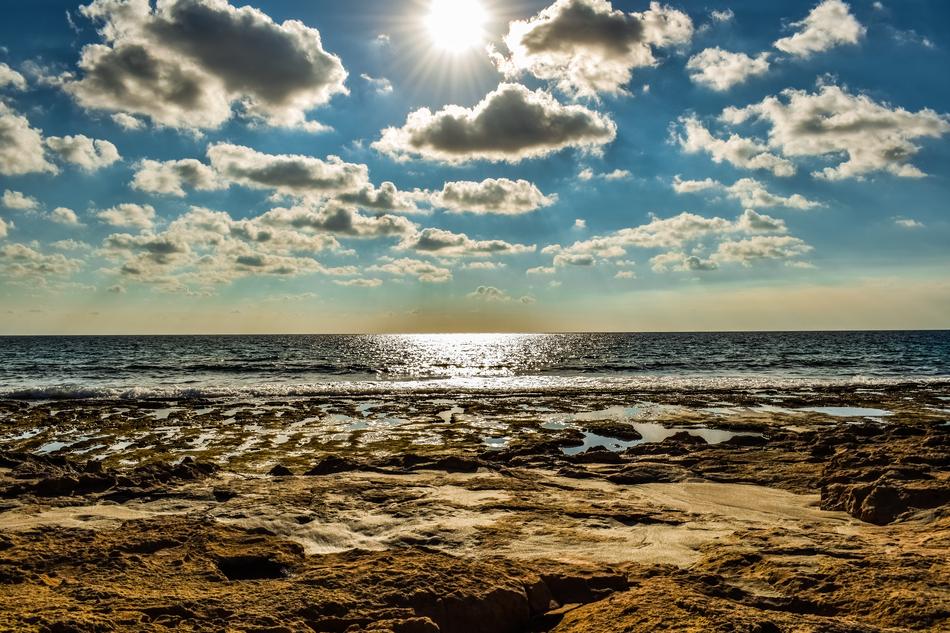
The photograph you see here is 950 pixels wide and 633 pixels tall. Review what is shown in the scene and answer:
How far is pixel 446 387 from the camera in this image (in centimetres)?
4153

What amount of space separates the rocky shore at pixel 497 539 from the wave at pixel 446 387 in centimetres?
2038

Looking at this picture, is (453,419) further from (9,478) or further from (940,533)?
(940,533)

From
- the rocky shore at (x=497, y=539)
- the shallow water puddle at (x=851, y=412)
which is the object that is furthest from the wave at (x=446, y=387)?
the rocky shore at (x=497, y=539)

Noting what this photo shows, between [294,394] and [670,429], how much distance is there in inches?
996

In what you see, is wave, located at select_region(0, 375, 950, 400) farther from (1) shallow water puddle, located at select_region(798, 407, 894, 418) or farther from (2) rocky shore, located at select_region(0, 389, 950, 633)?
(2) rocky shore, located at select_region(0, 389, 950, 633)

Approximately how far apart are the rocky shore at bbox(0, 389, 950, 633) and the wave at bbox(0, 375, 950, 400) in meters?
20.4

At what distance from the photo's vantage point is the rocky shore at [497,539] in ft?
14.3

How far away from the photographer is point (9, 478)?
10.5 metres

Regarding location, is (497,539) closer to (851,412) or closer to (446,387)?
(851,412)

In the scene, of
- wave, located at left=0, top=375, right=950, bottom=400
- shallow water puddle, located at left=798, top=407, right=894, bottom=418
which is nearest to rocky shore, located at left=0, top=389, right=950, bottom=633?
shallow water puddle, located at left=798, top=407, right=894, bottom=418

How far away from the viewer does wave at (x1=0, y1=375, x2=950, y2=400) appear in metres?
36.2

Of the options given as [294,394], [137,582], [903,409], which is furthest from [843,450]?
[294,394]

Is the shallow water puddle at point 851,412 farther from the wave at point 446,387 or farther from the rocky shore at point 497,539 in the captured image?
the wave at point 446,387

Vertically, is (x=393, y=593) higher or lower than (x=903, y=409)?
higher
